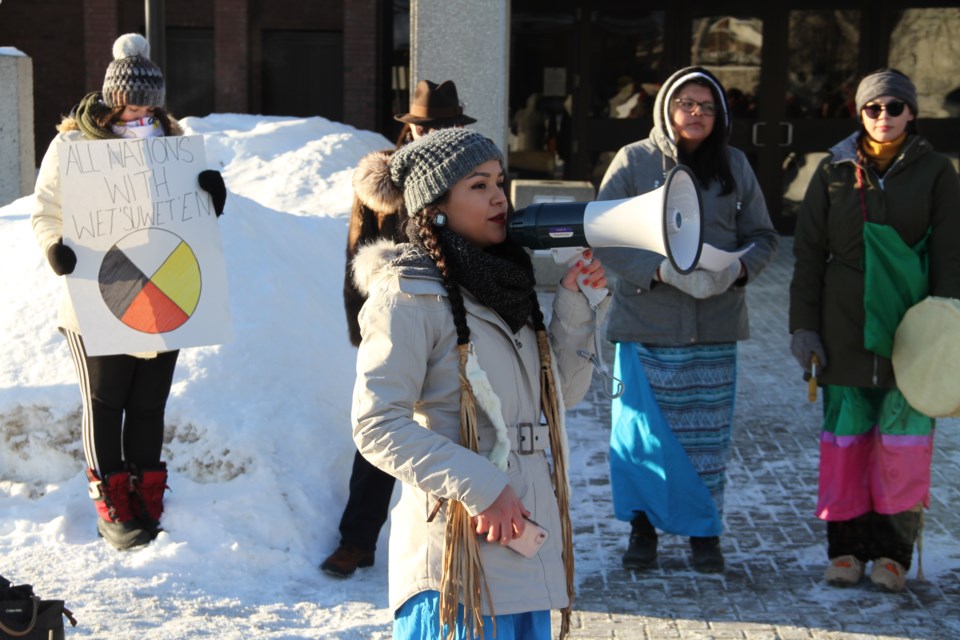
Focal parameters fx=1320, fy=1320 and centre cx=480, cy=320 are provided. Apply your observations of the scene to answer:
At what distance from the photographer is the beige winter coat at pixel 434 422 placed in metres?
3.07

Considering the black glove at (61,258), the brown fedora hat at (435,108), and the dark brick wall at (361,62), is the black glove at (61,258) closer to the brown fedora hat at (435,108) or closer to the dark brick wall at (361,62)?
the brown fedora hat at (435,108)

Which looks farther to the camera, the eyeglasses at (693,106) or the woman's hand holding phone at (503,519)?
the eyeglasses at (693,106)

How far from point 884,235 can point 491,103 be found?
6199mm

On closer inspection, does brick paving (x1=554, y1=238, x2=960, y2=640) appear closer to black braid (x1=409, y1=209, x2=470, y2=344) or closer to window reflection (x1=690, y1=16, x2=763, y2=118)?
black braid (x1=409, y1=209, x2=470, y2=344)

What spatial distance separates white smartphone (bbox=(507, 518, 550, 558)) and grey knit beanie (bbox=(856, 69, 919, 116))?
106 inches

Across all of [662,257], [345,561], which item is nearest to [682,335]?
[662,257]

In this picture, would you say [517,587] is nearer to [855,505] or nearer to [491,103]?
[855,505]

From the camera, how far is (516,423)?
3295 mm

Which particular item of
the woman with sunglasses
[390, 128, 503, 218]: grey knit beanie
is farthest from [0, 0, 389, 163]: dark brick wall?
[390, 128, 503, 218]: grey knit beanie

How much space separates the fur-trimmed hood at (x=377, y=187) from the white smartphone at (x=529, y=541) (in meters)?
1.75

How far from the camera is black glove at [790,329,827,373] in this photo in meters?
5.31

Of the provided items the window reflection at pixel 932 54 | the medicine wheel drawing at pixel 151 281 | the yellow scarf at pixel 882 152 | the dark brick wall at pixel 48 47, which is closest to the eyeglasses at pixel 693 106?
the yellow scarf at pixel 882 152

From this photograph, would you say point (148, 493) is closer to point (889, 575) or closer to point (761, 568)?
point (761, 568)

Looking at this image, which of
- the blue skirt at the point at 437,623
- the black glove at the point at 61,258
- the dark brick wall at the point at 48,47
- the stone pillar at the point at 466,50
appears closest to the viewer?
the blue skirt at the point at 437,623
